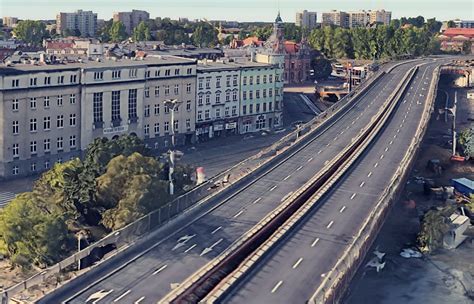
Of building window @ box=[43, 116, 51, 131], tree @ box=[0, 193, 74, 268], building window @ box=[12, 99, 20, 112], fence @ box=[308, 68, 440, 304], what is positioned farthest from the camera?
building window @ box=[43, 116, 51, 131]

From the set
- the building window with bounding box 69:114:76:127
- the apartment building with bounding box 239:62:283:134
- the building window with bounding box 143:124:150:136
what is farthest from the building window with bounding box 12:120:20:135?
the apartment building with bounding box 239:62:283:134

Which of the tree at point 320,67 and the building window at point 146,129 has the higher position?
the tree at point 320,67

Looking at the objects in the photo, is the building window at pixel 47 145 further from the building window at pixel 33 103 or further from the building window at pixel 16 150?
the building window at pixel 33 103

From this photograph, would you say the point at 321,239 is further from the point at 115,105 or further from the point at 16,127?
the point at 115,105

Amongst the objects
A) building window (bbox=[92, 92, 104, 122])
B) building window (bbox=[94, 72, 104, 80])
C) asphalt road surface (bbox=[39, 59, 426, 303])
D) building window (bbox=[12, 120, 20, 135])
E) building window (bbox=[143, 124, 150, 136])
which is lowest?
asphalt road surface (bbox=[39, 59, 426, 303])

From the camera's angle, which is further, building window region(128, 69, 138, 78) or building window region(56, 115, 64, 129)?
building window region(128, 69, 138, 78)

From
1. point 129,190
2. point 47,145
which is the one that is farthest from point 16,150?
point 129,190

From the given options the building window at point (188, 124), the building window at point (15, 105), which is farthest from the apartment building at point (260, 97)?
the building window at point (15, 105)

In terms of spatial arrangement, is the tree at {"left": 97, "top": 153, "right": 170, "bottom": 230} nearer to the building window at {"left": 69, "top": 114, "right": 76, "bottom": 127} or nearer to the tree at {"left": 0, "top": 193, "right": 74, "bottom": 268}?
the tree at {"left": 0, "top": 193, "right": 74, "bottom": 268}
